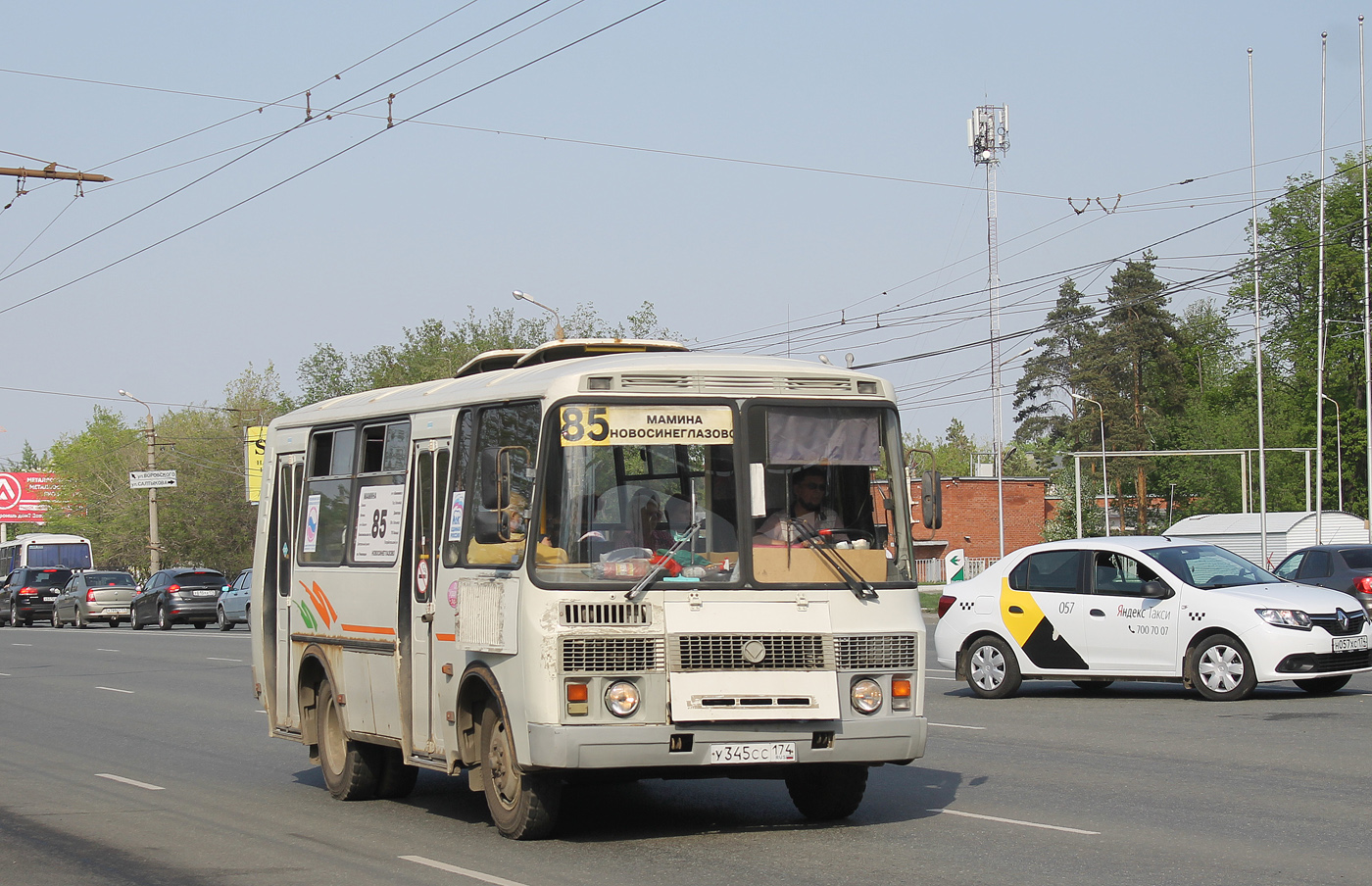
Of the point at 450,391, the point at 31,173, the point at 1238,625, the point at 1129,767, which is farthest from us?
the point at 31,173

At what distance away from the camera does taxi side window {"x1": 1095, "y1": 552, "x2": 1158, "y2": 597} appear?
51.5ft

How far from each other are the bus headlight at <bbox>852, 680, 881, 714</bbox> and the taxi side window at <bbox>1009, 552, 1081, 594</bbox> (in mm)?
7996

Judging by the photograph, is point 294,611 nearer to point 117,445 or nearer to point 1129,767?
point 1129,767

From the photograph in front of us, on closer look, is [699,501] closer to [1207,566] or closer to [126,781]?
[126,781]

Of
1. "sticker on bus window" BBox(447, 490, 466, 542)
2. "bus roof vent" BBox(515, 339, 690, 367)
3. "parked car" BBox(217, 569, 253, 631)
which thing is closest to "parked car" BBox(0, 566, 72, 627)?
"parked car" BBox(217, 569, 253, 631)

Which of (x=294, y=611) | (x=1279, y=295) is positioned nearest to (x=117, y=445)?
(x=1279, y=295)

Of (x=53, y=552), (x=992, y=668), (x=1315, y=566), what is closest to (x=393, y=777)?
(x=992, y=668)

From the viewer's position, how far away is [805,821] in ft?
30.6

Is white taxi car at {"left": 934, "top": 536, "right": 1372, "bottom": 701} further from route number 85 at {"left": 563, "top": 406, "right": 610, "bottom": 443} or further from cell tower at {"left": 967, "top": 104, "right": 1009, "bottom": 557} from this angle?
cell tower at {"left": 967, "top": 104, "right": 1009, "bottom": 557}

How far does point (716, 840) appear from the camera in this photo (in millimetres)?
8680

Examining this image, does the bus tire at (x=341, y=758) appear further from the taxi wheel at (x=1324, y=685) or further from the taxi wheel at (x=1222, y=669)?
the taxi wheel at (x=1324, y=685)

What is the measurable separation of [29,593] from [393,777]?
42.9 m

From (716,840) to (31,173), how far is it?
17895mm

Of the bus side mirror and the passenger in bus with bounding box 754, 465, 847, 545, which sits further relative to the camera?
the bus side mirror
